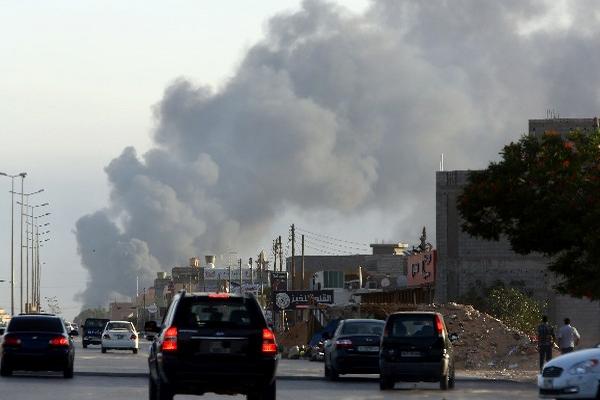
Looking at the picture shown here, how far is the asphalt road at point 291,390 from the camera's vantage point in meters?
30.2

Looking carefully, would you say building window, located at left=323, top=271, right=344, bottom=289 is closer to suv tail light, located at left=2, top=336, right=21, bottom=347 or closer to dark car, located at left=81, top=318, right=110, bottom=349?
dark car, located at left=81, top=318, right=110, bottom=349

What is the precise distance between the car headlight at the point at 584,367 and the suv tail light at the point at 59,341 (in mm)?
16161

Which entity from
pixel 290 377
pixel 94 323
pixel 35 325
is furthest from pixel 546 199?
pixel 94 323

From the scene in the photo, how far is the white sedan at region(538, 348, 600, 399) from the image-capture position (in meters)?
24.3

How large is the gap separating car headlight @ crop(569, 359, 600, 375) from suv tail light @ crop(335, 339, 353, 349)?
15.0 meters

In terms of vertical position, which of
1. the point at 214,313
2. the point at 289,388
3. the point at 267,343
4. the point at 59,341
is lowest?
the point at 289,388

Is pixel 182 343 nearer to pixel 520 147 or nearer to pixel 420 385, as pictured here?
pixel 420 385

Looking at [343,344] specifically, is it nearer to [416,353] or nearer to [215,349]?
[416,353]

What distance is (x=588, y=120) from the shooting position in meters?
92.6

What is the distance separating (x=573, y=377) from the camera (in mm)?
24578

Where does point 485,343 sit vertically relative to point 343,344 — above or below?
below

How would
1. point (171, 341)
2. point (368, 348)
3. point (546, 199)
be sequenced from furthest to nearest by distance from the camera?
point (546, 199) → point (368, 348) → point (171, 341)

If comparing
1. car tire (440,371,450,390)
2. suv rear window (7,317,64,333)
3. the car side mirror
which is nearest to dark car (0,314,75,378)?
suv rear window (7,317,64,333)

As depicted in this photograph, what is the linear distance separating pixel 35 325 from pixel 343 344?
7.45m
